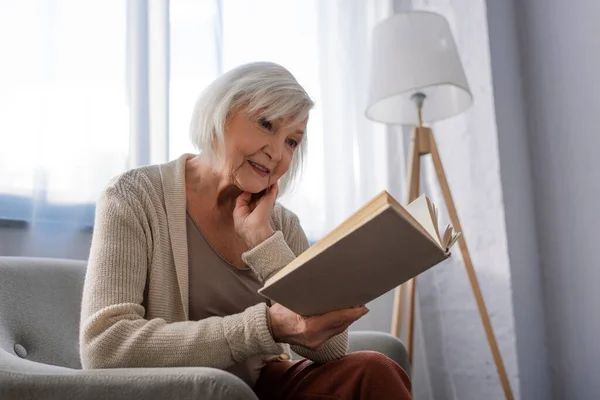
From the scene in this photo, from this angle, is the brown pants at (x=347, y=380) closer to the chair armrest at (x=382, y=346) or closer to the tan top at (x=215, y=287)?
the tan top at (x=215, y=287)

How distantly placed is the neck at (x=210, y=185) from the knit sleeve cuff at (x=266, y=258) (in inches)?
8.2

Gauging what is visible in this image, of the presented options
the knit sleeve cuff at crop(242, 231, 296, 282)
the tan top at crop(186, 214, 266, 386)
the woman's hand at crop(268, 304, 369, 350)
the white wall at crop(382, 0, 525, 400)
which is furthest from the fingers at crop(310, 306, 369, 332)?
the white wall at crop(382, 0, 525, 400)

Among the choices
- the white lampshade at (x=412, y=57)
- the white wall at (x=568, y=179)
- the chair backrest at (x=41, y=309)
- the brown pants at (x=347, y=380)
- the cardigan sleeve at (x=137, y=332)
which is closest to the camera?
the cardigan sleeve at (x=137, y=332)

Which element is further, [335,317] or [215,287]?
[215,287]

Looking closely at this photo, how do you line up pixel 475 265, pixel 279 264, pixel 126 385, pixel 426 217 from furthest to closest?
1. pixel 475 265
2. pixel 279 264
3. pixel 426 217
4. pixel 126 385

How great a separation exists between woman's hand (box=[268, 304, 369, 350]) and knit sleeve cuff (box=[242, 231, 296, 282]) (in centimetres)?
10

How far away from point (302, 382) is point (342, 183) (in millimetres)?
1217

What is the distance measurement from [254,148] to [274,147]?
0.13 feet

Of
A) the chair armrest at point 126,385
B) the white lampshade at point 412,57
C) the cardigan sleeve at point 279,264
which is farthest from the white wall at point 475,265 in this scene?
the chair armrest at point 126,385

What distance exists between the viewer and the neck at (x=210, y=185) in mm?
1139

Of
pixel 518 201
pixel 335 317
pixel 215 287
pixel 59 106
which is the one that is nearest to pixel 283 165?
pixel 215 287

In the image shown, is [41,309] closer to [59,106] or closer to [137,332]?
[137,332]

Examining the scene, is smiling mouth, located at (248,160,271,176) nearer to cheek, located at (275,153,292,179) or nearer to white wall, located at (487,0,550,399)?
cheek, located at (275,153,292,179)

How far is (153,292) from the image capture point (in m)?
0.96
